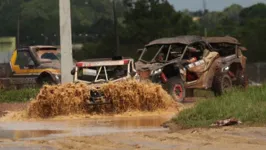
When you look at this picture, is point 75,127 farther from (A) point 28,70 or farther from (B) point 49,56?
(B) point 49,56

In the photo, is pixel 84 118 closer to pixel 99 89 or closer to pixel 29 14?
pixel 99 89

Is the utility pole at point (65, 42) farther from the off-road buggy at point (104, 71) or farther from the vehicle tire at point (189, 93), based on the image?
the vehicle tire at point (189, 93)

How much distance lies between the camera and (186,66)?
73.6 feet

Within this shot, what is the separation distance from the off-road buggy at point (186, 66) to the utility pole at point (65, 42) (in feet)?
7.53

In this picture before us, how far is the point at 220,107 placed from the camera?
48.7ft

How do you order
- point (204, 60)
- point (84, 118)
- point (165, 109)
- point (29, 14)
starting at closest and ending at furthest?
point (84, 118) < point (165, 109) < point (204, 60) < point (29, 14)

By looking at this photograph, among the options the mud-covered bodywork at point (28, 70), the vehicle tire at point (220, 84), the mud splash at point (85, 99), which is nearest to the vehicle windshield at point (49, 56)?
the mud-covered bodywork at point (28, 70)

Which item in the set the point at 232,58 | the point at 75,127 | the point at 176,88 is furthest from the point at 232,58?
the point at 75,127

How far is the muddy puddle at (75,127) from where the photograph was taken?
1352 cm

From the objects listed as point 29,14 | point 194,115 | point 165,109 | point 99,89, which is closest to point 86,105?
point 99,89

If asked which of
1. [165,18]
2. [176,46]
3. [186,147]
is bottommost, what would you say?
[186,147]

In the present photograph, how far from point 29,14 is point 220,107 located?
5331 cm

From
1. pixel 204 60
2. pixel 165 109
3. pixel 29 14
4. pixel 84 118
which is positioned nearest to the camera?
pixel 84 118

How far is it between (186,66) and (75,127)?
8.22 metres
